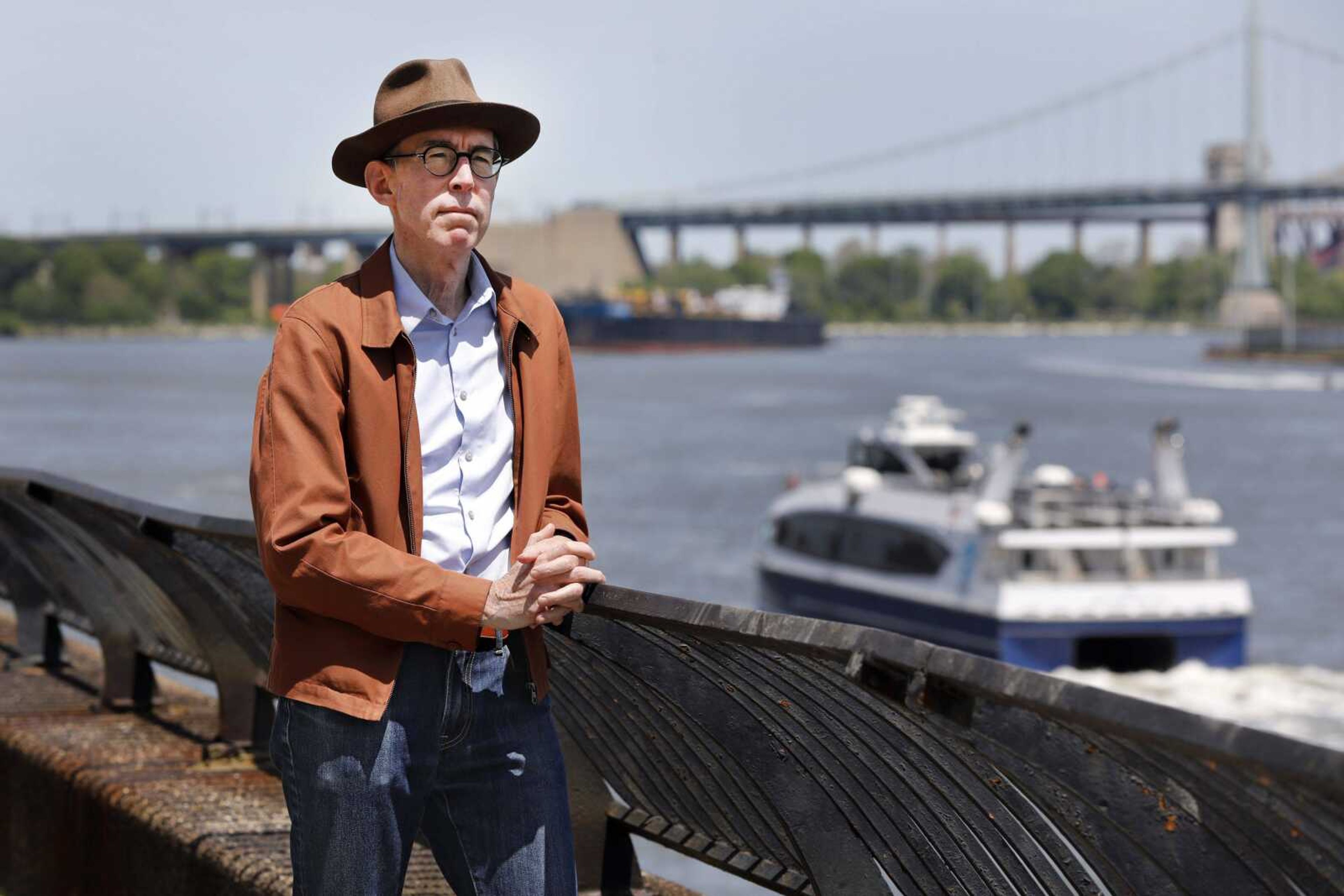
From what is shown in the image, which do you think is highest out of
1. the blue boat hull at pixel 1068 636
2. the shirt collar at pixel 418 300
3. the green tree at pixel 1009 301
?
the shirt collar at pixel 418 300

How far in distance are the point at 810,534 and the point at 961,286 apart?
14650 cm

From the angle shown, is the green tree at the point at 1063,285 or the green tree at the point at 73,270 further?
the green tree at the point at 1063,285

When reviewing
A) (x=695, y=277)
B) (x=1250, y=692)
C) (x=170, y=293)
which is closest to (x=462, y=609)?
(x=1250, y=692)

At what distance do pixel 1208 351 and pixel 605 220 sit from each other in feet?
123

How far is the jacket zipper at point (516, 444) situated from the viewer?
2641mm

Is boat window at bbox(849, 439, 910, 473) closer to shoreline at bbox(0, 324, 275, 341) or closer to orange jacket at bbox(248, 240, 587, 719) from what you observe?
orange jacket at bbox(248, 240, 587, 719)

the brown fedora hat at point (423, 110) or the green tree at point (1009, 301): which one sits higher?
the brown fedora hat at point (423, 110)

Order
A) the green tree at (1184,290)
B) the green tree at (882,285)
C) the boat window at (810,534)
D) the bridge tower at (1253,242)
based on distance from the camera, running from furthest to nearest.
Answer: the green tree at (882,285), the green tree at (1184,290), the bridge tower at (1253,242), the boat window at (810,534)

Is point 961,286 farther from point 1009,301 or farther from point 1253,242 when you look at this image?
point 1253,242

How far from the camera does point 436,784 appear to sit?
2.63 metres

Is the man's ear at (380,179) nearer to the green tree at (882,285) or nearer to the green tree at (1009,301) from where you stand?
the green tree at (1009,301)

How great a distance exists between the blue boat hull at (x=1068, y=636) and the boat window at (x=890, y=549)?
18.6 inches

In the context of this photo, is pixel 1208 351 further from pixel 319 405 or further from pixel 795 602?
pixel 319 405

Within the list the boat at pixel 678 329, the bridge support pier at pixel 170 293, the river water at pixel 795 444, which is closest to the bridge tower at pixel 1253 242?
the river water at pixel 795 444
